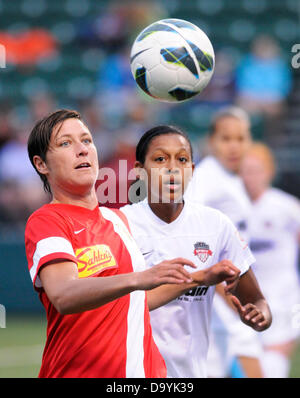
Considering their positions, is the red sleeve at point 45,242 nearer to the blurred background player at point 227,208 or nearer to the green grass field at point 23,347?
the blurred background player at point 227,208

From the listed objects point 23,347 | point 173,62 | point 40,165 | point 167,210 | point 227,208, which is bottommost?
point 40,165

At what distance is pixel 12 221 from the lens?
1170 cm

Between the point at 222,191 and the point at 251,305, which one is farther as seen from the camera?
the point at 222,191

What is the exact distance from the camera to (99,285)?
10.0 feet

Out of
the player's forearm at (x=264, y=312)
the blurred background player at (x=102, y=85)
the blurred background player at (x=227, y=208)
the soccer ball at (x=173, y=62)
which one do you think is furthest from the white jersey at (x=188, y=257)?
the blurred background player at (x=102, y=85)

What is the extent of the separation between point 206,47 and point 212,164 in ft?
6.31

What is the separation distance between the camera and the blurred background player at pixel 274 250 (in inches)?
289

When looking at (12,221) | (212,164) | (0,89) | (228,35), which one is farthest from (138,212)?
(228,35)

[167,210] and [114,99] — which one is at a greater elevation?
[114,99]

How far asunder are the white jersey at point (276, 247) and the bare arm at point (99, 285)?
469cm

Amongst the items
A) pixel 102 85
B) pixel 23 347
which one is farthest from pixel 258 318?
→ pixel 102 85

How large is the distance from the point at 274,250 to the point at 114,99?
600cm

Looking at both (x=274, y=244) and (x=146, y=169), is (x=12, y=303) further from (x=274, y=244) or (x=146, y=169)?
(x=146, y=169)

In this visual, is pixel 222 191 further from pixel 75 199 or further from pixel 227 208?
pixel 75 199
